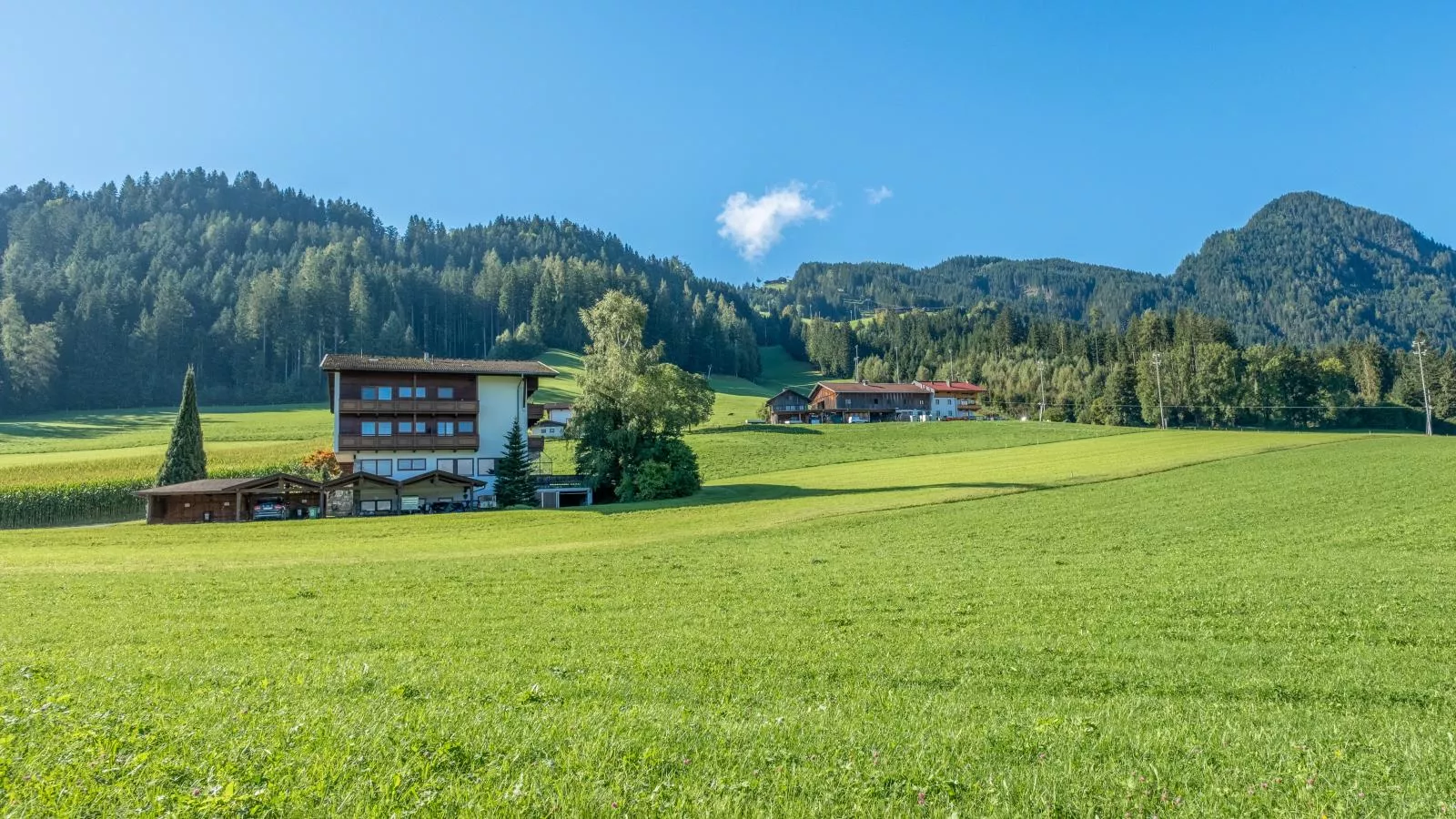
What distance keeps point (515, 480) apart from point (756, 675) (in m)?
49.4

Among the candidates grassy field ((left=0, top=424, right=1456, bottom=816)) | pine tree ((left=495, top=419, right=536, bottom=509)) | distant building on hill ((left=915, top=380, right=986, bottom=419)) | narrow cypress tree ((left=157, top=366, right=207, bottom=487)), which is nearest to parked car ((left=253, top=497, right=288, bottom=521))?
narrow cypress tree ((left=157, top=366, right=207, bottom=487))

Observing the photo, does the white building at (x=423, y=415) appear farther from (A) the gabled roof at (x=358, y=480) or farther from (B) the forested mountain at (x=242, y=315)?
(B) the forested mountain at (x=242, y=315)

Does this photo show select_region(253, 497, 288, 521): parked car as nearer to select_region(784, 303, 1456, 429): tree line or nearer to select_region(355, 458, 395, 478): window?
select_region(355, 458, 395, 478): window

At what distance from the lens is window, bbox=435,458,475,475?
59.9 metres

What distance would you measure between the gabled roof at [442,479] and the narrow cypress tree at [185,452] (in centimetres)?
1850

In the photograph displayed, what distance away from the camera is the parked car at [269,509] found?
172ft

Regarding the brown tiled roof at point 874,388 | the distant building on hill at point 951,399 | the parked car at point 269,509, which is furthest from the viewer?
the distant building on hill at point 951,399

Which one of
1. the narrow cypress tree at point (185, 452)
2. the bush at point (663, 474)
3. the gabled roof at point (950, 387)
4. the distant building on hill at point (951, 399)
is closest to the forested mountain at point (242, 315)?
the gabled roof at point (950, 387)

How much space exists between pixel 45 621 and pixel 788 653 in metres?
16.8

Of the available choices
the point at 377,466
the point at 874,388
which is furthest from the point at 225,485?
the point at 874,388

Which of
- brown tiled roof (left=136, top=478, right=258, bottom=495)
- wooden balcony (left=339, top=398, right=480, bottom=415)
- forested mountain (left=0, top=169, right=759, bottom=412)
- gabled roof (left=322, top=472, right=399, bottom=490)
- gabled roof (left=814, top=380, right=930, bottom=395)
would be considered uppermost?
forested mountain (left=0, top=169, right=759, bottom=412)

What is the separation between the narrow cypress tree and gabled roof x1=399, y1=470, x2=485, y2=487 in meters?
18.5

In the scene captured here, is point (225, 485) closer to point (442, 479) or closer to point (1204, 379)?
point (442, 479)

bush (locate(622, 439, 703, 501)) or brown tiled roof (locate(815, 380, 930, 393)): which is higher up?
brown tiled roof (locate(815, 380, 930, 393))
